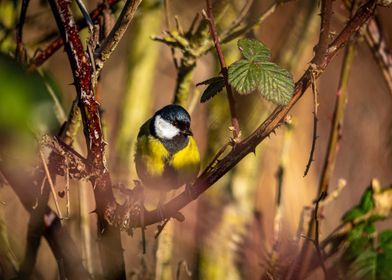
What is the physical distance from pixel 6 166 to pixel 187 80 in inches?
19.6

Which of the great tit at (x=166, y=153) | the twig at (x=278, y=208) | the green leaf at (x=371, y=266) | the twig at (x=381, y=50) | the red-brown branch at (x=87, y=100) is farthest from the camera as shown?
the great tit at (x=166, y=153)

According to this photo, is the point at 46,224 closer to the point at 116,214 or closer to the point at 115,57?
the point at 116,214

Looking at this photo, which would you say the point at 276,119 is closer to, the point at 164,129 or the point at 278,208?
the point at 278,208

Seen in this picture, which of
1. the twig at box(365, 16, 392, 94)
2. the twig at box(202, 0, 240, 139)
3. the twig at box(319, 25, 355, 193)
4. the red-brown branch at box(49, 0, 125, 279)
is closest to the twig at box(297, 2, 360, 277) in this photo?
the twig at box(319, 25, 355, 193)

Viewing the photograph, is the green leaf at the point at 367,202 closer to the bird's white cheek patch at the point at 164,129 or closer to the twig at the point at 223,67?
the twig at the point at 223,67

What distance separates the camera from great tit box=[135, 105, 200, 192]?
169 cm

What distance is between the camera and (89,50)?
826mm

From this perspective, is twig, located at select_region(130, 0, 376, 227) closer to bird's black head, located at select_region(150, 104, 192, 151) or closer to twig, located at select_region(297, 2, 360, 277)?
twig, located at select_region(297, 2, 360, 277)

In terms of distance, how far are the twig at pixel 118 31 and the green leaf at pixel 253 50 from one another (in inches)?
6.4

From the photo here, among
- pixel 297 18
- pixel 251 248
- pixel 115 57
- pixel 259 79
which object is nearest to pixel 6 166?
pixel 259 79

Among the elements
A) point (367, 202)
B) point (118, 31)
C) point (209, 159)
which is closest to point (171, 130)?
point (209, 159)

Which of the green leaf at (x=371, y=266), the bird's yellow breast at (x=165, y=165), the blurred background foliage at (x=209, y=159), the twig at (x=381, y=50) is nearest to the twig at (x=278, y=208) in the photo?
the blurred background foliage at (x=209, y=159)

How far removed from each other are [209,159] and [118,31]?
2.94 ft

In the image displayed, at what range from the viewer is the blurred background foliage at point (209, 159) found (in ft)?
3.45
